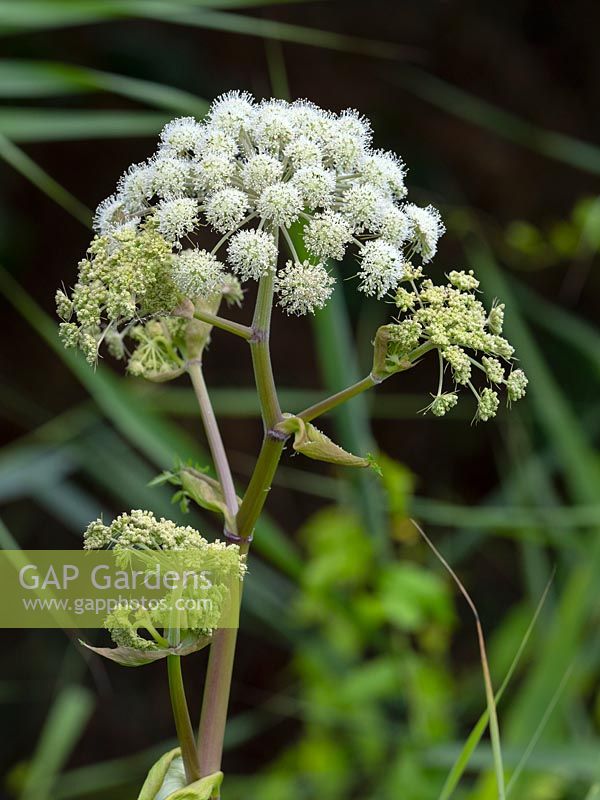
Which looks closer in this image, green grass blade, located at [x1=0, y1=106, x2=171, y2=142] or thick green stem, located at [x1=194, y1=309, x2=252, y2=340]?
thick green stem, located at [x1=194, y1=309, x2=252, y2=340]

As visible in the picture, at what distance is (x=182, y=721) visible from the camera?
786 millimetres

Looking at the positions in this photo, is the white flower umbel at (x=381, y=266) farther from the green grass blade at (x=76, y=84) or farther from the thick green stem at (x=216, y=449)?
the green grass blade at (x=76, y=84)

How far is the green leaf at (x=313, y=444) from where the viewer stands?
0.79m

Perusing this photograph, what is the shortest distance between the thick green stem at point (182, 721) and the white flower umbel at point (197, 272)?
0.29 meters

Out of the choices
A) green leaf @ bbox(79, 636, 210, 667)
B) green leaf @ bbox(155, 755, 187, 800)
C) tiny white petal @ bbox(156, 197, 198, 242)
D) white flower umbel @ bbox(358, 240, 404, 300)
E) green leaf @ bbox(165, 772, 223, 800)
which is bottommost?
green leaf @ bbox(165, 772, 223, 800)

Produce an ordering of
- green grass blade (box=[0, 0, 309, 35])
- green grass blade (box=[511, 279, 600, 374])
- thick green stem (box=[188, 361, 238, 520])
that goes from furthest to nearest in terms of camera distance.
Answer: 1. green grass blade (box=[511, 279, 600, 374])
2. green grass blade (box=[0, 0, 309, 35])
3. thick green stem (box=[188, 361, 238, 520])

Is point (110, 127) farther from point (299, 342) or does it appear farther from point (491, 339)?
point (299, 342)

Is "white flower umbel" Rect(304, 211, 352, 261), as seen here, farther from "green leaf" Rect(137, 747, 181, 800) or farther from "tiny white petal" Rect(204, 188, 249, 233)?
"green leaf" Rect(137, 747, 181, 800)

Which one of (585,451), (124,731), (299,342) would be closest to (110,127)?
(585,451)

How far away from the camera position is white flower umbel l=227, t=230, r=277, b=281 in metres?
0.78

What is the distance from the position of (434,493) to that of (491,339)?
278 cm

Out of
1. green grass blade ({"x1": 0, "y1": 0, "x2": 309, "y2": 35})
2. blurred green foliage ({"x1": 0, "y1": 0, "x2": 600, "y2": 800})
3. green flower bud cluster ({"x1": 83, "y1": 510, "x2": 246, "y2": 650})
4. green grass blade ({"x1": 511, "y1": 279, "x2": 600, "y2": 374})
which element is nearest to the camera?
green flower bud cluster ({"x1": 83, "y1": 510, "x2": 246, "y2": 650})

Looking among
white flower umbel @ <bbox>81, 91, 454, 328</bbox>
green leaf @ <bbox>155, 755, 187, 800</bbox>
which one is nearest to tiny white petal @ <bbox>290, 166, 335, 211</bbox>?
white flower umbel @ <bbox>81, 91, 454, 328</bbox>

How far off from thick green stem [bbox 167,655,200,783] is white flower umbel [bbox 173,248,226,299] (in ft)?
0.95
